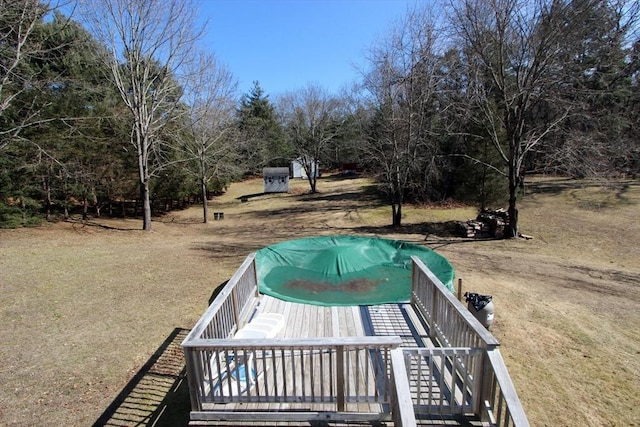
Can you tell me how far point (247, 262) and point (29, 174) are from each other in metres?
13.8

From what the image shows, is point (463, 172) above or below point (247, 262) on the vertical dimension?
above

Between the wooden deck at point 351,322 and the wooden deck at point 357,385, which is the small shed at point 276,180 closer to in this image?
the wooden deck at point 351,322

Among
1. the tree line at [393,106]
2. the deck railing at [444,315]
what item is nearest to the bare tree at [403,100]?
the tree line at [393,106]

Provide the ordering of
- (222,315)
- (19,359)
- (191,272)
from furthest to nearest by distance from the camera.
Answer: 1. (191,272)
2. (19,359)
3. (222,315)

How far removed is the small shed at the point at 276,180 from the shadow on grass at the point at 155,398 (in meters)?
28.0

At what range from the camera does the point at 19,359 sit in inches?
216

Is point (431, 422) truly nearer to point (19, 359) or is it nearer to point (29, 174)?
point (19, 359)

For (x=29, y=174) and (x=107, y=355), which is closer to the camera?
(x=107, y=355)

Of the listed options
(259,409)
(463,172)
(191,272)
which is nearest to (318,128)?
(463,172)

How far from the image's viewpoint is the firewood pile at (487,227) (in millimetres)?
14789

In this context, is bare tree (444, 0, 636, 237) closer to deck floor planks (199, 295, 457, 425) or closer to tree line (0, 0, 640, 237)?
tree line (0, 0, 640, 237)

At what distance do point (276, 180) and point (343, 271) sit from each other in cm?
2551

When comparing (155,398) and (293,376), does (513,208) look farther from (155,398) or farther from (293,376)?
(155,398)

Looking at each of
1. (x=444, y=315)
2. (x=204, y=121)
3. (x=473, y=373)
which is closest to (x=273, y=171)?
(x=204, y=121)
